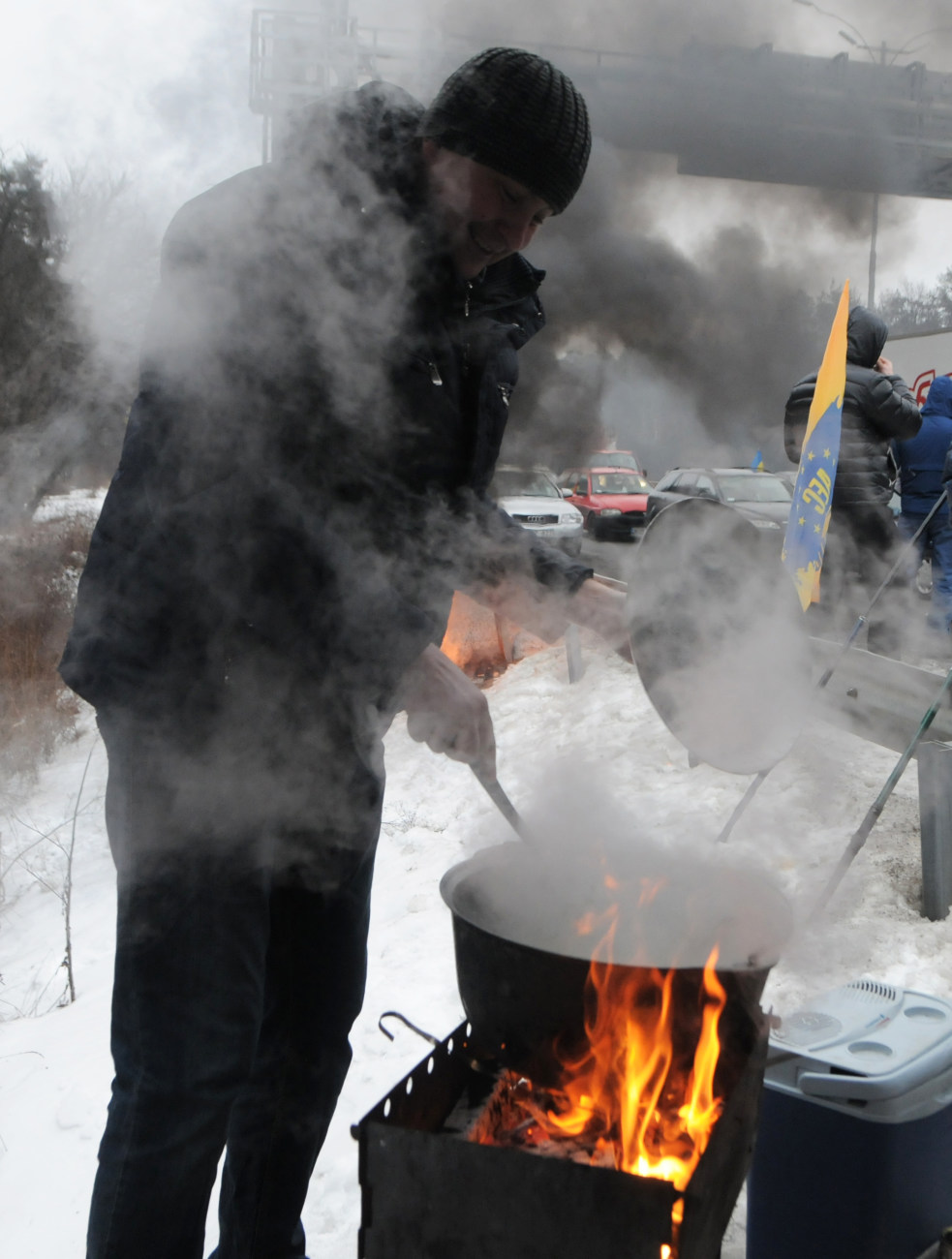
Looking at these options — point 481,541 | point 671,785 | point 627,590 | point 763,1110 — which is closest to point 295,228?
point 481,541

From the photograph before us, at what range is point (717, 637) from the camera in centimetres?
175

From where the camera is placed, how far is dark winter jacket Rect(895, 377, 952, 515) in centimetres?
627

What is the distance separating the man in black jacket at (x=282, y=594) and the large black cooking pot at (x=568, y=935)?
0.24 meters

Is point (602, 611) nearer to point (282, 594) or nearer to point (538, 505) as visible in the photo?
point (282, 594)

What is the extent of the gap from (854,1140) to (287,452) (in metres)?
1.52

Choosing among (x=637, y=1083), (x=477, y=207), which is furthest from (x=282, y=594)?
(x=637, y=1083)

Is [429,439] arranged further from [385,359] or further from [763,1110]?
[763,1110]

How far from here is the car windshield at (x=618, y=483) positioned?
16.6m

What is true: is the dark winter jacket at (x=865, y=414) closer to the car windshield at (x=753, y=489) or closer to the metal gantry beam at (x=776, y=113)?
the car windshield at (x=753, y=489)

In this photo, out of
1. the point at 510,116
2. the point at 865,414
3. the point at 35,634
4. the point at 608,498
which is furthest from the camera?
the point at 608,498

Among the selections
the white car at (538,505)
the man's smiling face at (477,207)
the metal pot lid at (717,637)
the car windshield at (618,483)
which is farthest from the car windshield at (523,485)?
the man's smiling face at (477,207)

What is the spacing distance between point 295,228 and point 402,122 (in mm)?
282

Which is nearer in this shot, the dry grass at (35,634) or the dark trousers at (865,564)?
the dark trousers at (865,564)

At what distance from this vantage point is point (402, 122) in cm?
151
